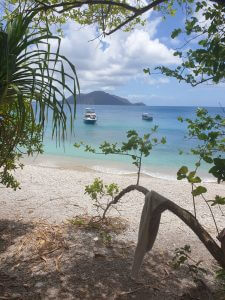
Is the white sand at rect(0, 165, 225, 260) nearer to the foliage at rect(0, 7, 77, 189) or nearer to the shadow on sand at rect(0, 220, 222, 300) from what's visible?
the shadow on sand at rect(0, 220, 222, 300)

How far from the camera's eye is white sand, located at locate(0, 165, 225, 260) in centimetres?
470

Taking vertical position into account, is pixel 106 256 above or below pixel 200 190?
below

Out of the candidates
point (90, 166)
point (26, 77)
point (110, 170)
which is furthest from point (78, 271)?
point (90, 166)

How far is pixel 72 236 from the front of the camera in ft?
14.3

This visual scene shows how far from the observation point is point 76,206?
5.96m

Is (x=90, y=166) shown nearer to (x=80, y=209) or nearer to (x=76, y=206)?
(x=76, y=206)

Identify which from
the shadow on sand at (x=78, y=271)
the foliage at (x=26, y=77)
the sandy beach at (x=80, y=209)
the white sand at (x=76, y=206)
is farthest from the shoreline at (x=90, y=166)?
the foliage at (x=26, y=77)

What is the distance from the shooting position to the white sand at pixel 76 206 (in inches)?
185

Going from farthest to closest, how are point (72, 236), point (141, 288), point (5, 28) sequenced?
1. point (72, 236)
2. point (141, 288)
3. point (5, 28)

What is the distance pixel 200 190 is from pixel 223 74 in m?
1.16

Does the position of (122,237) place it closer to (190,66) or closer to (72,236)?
(72,236)

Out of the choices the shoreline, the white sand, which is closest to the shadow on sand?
the white sand

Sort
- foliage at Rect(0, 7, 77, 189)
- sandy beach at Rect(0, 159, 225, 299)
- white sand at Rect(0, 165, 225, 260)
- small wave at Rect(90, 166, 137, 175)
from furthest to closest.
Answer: small wave at Rect(90, 166, 137, 175) < white sand at Rect(0, 165, 225, 260) < sandy beach at Rect(0, 159, 225, 299) < foliage at Rect(0, 7, 77, 189)

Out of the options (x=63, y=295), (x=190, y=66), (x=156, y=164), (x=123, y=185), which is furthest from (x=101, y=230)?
(x=156, y=164)
